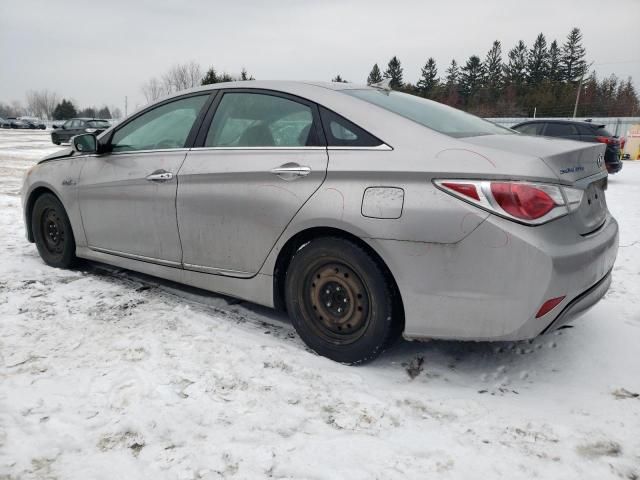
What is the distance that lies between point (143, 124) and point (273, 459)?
9.32 feet

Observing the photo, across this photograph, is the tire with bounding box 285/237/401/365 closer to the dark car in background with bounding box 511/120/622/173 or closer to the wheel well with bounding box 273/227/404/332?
the wheel well with bounding box 273/227/404/332

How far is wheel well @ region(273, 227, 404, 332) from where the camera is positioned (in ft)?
8.49

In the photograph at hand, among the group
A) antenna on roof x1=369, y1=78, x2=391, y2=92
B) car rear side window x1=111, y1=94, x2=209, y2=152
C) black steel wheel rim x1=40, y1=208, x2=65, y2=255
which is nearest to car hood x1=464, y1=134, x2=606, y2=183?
antenna on roof x1=369, y1=78, x2=391, y2=92

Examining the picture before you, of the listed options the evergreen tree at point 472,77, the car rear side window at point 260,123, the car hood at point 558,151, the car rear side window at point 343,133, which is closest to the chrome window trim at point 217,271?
the car rear side window at point 260,123

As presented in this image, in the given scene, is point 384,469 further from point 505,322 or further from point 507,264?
point 507,264

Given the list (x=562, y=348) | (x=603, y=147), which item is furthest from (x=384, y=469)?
(x=603, y=147)

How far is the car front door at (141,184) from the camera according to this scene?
349cm

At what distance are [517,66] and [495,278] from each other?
7963 cm

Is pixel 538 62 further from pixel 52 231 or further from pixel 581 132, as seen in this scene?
pixel 52 231

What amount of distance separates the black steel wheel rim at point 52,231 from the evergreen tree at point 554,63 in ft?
256

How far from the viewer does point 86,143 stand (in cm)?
401

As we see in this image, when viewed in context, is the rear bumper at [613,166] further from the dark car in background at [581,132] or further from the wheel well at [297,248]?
the wheel well at [297,248]

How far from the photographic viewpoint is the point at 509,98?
67.2 meters

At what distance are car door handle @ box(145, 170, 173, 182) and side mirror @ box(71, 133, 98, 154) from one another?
77 cm
